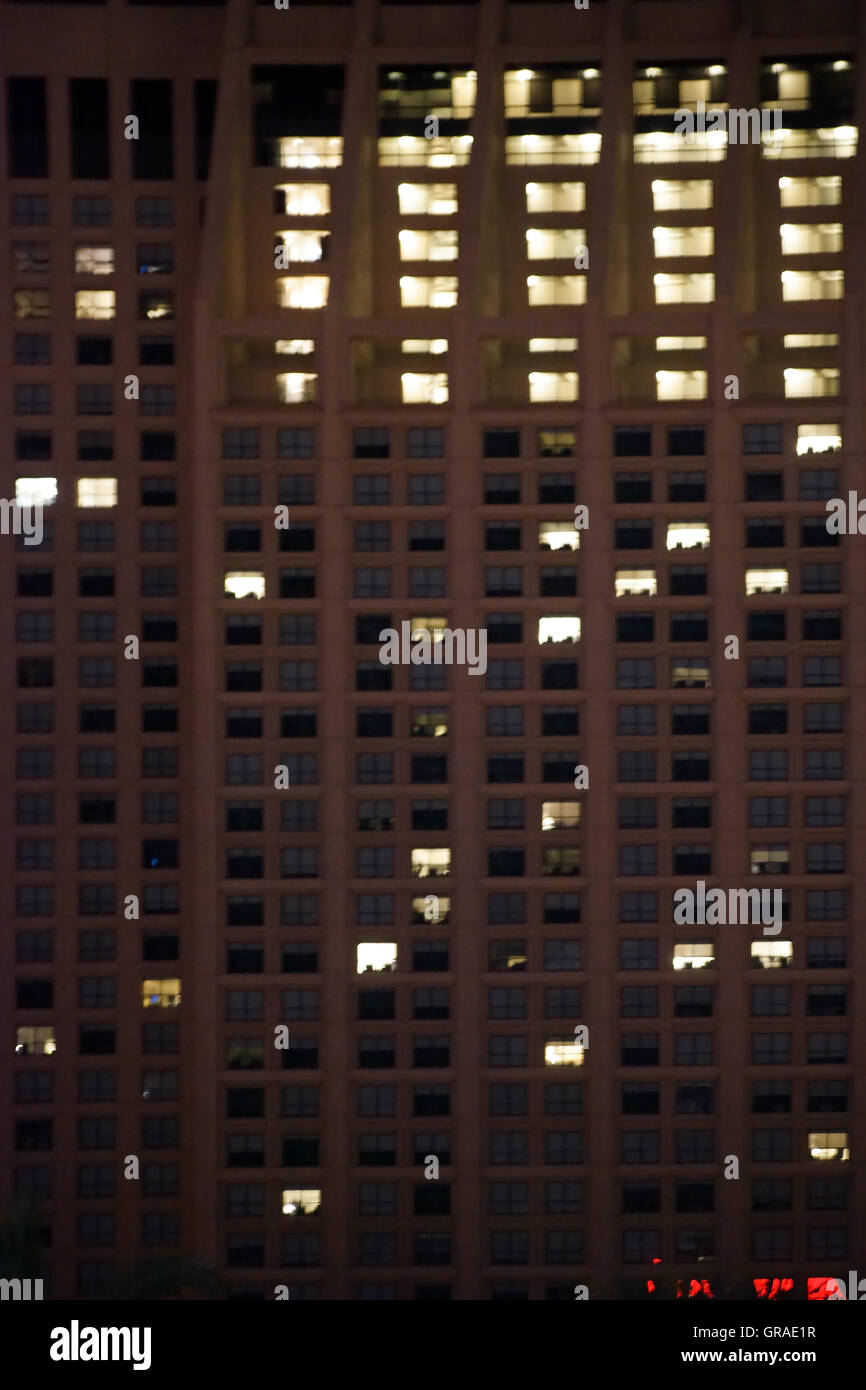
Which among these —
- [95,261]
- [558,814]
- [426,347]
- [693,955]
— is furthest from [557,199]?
[693,955]

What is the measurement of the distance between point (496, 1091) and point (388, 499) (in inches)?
970

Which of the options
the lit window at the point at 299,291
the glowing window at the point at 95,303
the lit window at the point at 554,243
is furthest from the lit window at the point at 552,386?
the glowing window at the point at 95,303

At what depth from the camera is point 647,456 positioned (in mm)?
69250

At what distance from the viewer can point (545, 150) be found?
71.8 meters

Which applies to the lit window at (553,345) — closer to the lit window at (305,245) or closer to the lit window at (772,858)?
the lit window at (305,245)

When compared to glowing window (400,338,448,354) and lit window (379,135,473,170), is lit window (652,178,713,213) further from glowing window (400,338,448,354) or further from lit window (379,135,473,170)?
glowing window (400,338,448,354)

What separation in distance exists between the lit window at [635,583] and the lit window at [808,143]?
1886 cm

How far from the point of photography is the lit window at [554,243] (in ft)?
235

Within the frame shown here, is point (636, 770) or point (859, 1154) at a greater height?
point (636, 770)

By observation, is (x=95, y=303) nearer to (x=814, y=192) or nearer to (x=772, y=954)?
(x=814, y=192)

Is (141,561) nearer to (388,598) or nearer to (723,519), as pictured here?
(388,598)

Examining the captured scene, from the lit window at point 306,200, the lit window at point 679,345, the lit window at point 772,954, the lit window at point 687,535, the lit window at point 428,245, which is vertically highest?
the lit window at point 306,200

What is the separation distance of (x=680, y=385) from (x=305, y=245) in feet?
55.8

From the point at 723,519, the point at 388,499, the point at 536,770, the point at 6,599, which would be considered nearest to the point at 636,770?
the point at 536,770
